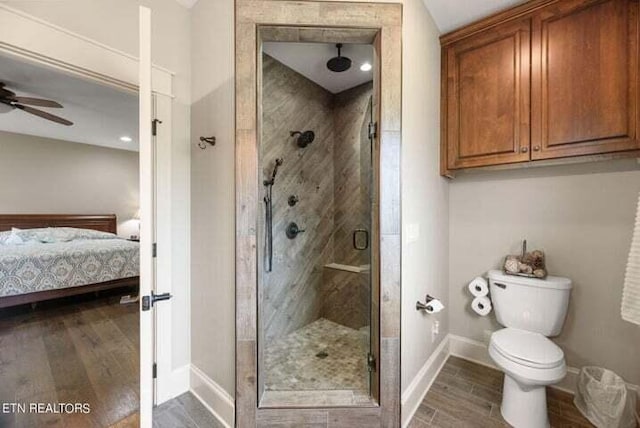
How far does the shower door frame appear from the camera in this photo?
4.30 feet

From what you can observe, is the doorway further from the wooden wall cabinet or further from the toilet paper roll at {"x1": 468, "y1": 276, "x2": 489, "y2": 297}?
the toilet paper roll at {"x1": 468, "y1": 276, "x2": 489, "y2": 297}

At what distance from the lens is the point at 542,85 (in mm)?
1686

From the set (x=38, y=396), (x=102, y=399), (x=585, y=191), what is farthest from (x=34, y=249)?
(x=585, y=191)

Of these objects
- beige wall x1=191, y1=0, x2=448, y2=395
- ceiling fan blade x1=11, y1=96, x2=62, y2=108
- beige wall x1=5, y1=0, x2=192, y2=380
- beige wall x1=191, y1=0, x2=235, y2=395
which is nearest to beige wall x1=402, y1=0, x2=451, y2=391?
beige wall x1=191, y1=0, x2=448, y2=395

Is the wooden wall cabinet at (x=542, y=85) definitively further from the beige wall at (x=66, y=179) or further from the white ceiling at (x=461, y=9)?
the beige wall at (x=66, y=179)

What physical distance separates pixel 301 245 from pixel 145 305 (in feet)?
5.71

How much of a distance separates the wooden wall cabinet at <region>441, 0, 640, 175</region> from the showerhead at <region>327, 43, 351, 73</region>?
0.76 m

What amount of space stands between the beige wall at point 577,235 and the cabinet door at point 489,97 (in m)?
0.33

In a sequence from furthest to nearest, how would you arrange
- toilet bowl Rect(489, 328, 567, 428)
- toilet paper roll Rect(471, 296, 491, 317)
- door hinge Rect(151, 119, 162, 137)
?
toilet paper roll Rect(471, 296, 491, 317), door hinge Rect(151, 119, 162, 137), toilet bowl Rect(489, 328, 567, 428)

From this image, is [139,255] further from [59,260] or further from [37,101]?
[59,260]

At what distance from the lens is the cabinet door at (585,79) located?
1.45 meters

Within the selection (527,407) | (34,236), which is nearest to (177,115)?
(527,407)

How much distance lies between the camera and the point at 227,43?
155cm

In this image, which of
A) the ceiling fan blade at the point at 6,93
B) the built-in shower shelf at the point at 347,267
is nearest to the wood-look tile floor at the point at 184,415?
the built-in shower shelf at the point at 347,267
